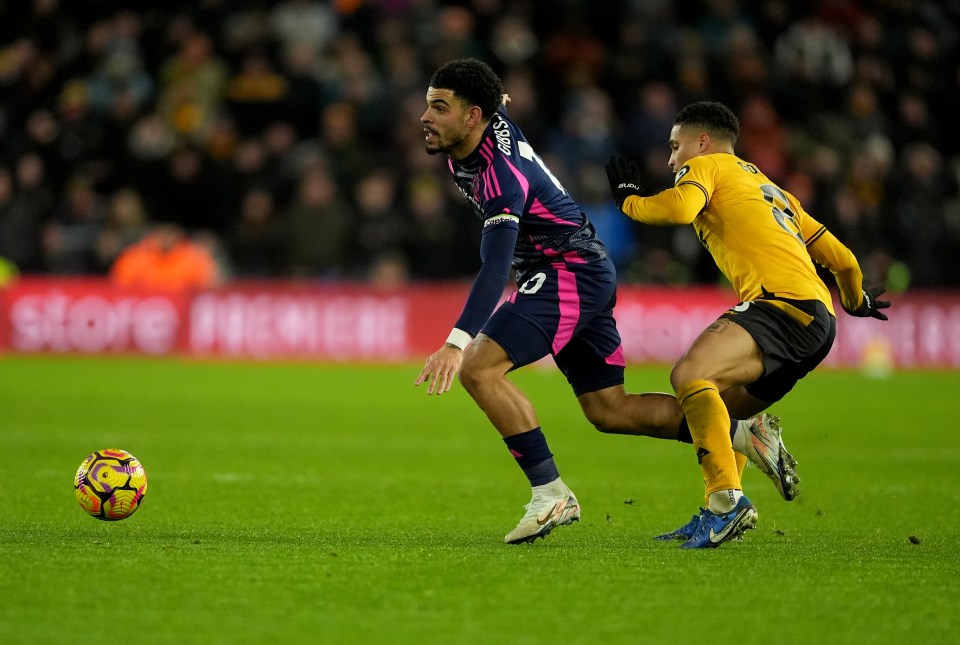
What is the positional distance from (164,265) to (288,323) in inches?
64.8

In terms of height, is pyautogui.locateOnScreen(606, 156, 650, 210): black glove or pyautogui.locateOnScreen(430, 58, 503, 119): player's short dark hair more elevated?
pyautogui.locateOnScreen(430, 58, 503, 119): player's short dark hair

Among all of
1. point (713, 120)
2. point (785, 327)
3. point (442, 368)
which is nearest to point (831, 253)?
point (785, 327)

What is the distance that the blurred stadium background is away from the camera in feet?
58.3

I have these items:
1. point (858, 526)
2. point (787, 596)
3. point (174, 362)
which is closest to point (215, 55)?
point (174, 362)

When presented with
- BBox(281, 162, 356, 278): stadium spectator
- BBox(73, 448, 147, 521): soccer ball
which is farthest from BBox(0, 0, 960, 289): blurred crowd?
BBox(73, 448, 147, 521): soccer ball

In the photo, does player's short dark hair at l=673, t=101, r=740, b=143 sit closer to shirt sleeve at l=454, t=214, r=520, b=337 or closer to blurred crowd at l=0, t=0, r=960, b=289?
shirt sleeve at l=454, t=214, r=520, b=337

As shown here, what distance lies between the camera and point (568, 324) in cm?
633

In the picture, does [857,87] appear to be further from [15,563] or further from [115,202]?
[15,563]

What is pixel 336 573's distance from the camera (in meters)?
5.23

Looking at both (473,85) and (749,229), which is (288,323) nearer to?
(473,85)

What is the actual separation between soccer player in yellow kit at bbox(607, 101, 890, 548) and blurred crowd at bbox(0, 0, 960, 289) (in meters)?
10.8

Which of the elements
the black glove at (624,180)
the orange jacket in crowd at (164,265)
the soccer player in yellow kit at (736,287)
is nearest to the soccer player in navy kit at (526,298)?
the black glove at (624,180)

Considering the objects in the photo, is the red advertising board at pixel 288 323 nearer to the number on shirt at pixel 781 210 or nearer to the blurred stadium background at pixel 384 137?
the blurred stadium background at pixel 384 137

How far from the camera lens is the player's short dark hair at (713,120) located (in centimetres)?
665
